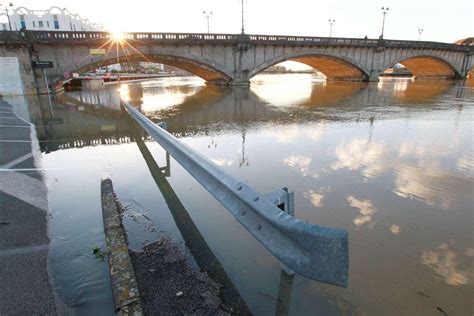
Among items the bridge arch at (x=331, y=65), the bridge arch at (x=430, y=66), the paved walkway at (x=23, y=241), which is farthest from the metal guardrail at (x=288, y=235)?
the bridge arch at (x=430, y=66)

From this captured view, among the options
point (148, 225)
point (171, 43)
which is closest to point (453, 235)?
point (148, 225)

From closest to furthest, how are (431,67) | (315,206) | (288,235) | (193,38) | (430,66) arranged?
(288,235), (315,206), (193,38), (430,66), (431,67)

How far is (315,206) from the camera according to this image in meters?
3.97

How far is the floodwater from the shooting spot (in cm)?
244

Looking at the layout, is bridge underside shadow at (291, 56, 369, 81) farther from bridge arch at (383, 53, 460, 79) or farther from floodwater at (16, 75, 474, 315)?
floodwater at (16, 75, 474, 315)

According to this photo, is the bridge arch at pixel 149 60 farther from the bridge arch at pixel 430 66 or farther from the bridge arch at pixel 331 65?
the bridge arch at pixel 430 66

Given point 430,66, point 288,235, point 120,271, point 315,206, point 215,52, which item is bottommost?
point 315,206

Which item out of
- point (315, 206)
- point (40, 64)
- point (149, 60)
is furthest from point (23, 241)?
point (149, 60)

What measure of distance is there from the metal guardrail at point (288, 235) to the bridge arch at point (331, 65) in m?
36.6

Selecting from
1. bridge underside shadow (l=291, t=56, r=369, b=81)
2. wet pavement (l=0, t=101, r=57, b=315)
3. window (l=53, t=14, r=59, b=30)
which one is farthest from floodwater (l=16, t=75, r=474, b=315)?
window (l=53, t=14, r=59, b=30)

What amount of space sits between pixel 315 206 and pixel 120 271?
2.59 m

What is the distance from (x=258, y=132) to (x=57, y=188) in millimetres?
5499

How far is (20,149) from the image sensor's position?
277 inches

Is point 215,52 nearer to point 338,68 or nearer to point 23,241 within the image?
point 338,68
